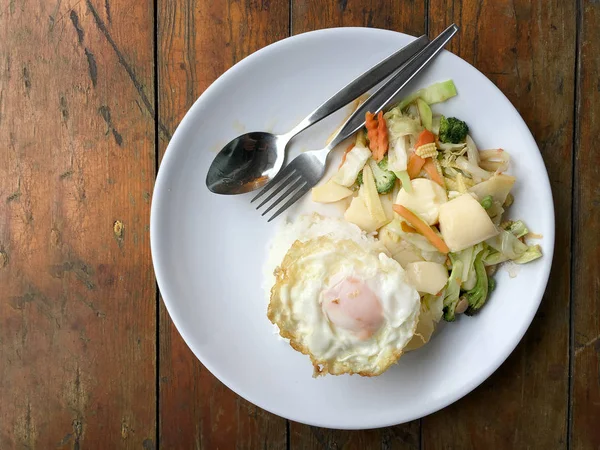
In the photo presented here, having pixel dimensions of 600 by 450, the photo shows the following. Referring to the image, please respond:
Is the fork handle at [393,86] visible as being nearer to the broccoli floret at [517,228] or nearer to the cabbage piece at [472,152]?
the cabbage piece at [472,152]

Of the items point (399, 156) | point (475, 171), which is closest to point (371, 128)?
point (399, 156)

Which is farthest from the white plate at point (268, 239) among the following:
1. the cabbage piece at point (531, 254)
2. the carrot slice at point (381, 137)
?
the carrot slice at point (381, 137)

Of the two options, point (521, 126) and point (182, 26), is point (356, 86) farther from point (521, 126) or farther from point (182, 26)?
point (182, 26)

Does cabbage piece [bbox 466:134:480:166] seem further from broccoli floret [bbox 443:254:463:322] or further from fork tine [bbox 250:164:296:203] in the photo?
fork tine [bbox 250:164:296:203]

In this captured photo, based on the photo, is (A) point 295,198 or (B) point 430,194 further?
(A) point 295,198

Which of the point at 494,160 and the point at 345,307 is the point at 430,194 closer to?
the point at 494,160

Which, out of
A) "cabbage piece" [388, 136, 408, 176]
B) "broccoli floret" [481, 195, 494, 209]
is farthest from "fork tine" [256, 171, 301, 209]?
"broccoli floret" [481, 195, 494, 209]

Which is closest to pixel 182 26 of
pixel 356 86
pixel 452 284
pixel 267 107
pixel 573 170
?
pixel 267 107
